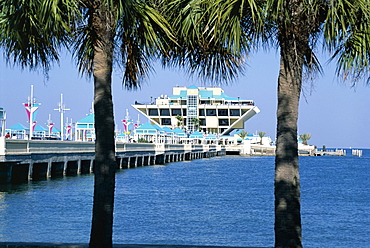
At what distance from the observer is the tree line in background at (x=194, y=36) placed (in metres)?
6.03

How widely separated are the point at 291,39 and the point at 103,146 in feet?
8.10

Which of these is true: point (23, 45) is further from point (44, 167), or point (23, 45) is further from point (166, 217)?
point (44, 167)

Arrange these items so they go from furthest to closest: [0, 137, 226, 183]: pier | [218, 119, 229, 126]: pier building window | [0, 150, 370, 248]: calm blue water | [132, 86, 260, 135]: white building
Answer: [218, 119, 229, 126]: pier building window, [132, 86, 260, 135]: white building, [0, 137, 226, 183]: pier, [0, 150, 370, 248]: calm blue water

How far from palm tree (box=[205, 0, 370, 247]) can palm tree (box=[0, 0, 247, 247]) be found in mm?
850

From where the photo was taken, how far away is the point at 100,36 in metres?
6.91

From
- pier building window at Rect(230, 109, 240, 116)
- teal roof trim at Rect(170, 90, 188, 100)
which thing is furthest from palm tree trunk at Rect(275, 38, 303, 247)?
teal roof trim at Rect(170, 90, 188, 100)

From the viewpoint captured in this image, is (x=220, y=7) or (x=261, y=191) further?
(x=261, y=191)

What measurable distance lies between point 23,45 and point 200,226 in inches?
531

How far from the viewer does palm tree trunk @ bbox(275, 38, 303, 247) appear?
630 cm

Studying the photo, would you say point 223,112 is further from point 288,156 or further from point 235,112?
point 288,156

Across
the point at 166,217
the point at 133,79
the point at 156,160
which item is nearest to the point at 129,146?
the point at 156,160

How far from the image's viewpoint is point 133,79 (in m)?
8.34

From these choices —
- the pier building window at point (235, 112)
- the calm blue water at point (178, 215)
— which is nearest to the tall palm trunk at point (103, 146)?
the calm blue water at point (178, 215)

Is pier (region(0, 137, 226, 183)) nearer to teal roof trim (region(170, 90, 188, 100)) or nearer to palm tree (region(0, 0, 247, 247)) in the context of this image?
palm tree (region(0, 0, 247, 247))
